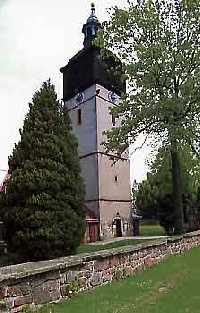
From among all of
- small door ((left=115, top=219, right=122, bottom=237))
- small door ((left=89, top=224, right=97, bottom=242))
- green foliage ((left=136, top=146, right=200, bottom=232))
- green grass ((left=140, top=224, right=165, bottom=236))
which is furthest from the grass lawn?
small door ((left=115, top=219, right=122, bottom=237))

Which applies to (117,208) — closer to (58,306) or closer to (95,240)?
(95,240)

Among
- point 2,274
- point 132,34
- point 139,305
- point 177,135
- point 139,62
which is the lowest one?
point 139,305

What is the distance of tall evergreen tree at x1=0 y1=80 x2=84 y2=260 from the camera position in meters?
15.3

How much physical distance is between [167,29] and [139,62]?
106 inches

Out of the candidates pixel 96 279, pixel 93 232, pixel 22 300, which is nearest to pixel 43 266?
pixel 22 300

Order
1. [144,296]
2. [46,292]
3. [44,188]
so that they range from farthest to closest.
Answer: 1. [44,188]
2. [144,296]
3. [46,292]

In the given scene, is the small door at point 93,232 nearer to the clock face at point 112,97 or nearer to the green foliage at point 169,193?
the green foliage at point 169,193

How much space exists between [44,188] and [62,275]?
8.06 m

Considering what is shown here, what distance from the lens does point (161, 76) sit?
25750 millimetres

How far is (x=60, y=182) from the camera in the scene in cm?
1639

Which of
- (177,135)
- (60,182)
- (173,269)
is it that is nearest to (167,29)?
(177,135)

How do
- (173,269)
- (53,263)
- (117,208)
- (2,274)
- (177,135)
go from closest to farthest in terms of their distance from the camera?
(2,274) < (53,263) < (173,269) < (177,135) < (117,208)

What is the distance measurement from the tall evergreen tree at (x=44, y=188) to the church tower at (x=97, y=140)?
24.5m

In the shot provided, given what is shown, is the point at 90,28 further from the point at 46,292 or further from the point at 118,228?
the point at 46,292
